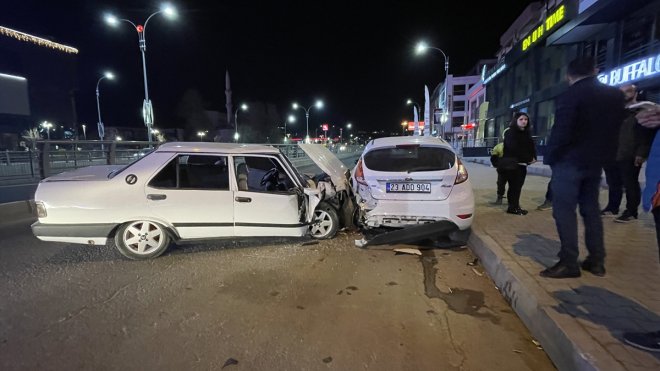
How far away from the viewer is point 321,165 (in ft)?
18.5

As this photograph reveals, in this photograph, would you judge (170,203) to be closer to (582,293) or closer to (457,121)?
(582,293)

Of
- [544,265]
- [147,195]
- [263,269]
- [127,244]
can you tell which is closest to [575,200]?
[544,265]

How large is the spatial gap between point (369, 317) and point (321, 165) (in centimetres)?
296

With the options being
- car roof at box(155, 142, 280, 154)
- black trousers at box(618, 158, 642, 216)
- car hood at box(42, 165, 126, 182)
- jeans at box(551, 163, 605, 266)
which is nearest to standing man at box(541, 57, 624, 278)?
jeans at box(551, 163, 605, 266)

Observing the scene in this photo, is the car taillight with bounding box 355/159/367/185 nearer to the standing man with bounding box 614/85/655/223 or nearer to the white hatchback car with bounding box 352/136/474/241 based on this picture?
the white hatchback car with bounding box 352/136/474/241

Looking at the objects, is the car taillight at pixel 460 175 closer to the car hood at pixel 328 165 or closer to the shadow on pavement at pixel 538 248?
the shadow on pavement at pixel 538 248

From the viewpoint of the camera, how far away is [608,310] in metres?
2.80

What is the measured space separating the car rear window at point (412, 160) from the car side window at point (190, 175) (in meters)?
2.10

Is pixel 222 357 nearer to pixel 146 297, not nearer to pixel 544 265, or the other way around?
pixel 146 297

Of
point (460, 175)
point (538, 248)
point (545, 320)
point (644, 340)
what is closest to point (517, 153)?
point (460, 175)

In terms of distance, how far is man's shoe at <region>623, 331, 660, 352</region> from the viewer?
7.47ft

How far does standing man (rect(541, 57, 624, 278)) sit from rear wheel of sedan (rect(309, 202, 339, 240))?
2.86 m

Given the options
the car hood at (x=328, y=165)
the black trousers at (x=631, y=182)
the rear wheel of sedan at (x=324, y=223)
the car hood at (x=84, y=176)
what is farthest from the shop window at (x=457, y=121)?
the car hood at (x=84, y=176)

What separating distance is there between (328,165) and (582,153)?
11.5 ft
